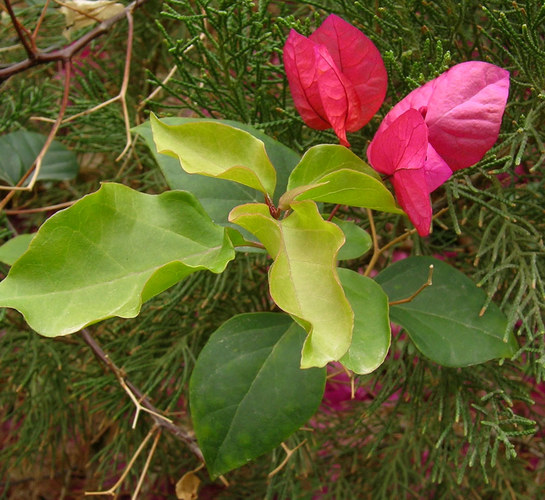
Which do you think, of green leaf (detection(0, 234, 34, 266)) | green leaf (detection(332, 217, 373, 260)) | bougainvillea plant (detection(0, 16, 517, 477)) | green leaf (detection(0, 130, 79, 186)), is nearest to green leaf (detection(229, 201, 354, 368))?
bougainvillea plant (detection(0, 16, 517, 477))

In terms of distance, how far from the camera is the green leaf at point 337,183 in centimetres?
36

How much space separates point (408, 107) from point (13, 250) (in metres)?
0.41

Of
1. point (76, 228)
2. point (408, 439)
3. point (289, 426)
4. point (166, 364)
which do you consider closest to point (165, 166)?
point (76, 228)

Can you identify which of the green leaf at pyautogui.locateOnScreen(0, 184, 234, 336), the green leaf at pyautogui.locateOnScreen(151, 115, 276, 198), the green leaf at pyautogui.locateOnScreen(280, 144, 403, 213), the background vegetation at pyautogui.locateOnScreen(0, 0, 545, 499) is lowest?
the background vegetation at pyautogui.locateOnScreen(0, 0, 545, 499)

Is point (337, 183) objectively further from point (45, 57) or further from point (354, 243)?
point (45, 57)

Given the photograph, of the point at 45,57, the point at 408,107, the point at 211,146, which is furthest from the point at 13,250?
the point at 408,107

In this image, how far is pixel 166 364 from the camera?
2.46ft

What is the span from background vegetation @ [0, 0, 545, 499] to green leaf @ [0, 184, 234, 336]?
194mm

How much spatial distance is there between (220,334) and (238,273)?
0.25 metres

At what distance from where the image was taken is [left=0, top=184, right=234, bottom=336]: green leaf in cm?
36

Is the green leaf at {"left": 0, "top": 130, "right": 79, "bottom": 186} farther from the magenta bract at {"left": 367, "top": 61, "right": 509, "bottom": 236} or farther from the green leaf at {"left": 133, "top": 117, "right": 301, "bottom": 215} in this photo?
the magenta bract at {"left": 367, "top": 61, "right": 509, "bottom": 236}

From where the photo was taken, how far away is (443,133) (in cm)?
38

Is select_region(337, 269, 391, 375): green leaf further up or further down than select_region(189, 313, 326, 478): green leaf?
further up

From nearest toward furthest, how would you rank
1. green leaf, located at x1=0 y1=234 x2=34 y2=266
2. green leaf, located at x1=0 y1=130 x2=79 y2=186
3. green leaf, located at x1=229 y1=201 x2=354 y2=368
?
green leaf, located at x1=229 y1=201 x2=354 y2=368 → green leaf, located at x1=0 y1=234 x2=34 y2=266 → green leaf, located at x1=0 y1=130 x2=79 y2=186
